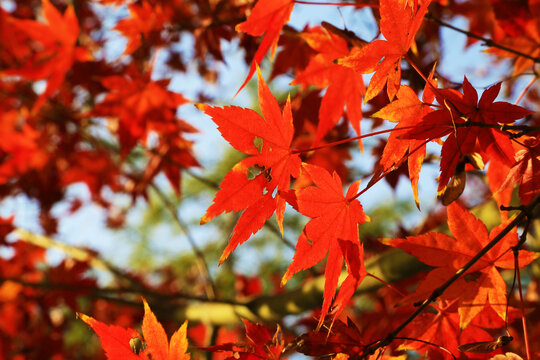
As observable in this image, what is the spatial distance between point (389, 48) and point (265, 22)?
192 mm

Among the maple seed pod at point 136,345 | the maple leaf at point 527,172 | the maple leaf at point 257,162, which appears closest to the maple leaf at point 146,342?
the maple seed pod at point 136,345

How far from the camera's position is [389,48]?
56 centimetres

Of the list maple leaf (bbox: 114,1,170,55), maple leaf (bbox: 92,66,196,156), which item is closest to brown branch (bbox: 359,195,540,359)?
maple leaf (bbox: 92,66,196,156)

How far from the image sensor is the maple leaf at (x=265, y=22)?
62 centimetres

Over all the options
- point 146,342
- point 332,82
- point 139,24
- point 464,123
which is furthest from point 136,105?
point 464,123

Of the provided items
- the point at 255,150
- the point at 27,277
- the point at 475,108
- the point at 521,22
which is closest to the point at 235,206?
the point at 255,150

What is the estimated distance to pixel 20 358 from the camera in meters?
1.91

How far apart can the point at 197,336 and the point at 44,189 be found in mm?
1181

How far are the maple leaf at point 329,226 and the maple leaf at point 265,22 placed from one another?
173 millimetres

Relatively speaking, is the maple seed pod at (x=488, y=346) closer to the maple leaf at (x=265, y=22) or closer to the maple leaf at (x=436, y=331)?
the maple leaf at (x=436, y=331)

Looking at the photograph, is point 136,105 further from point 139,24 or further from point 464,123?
point 464,123

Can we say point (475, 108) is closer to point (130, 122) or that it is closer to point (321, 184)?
point (321, 184)

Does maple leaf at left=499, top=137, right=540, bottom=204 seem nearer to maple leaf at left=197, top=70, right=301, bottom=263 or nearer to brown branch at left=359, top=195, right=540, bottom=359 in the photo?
brown branch at left=359, top=195, right=540, bottom=359

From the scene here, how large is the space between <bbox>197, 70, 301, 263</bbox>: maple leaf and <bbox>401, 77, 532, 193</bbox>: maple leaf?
Answer: 17cm
